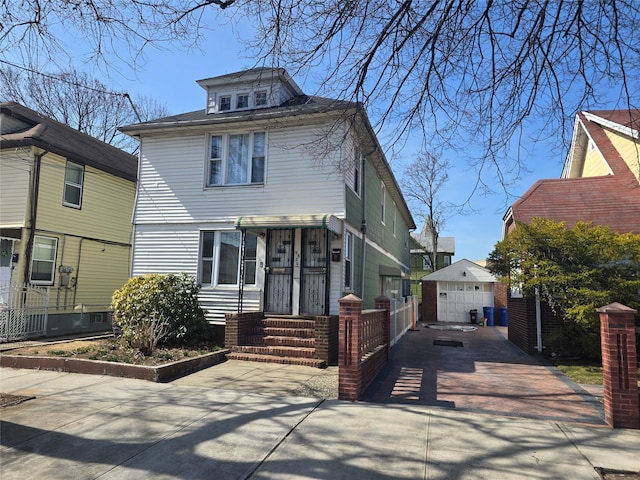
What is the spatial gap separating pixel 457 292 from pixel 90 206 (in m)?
18.6

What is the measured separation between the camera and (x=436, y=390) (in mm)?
6973

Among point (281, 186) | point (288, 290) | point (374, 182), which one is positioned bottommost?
point (288, 290)

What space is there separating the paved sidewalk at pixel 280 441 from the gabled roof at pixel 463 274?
18.2m

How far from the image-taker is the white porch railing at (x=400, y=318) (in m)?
12.1

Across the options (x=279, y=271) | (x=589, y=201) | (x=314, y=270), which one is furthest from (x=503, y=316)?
(x=279, y=271)

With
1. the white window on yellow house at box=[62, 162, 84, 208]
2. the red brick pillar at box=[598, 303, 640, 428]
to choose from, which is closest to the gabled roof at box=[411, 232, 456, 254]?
the white window on yellow house at box=[62, 162, 84, 208]

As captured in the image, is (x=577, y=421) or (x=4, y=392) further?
(x=4, y=392)

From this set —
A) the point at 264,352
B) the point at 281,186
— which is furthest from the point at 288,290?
the point at 281,186

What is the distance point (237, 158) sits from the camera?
37.6 feet

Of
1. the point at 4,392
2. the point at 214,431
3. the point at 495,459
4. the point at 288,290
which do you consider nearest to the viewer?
the point at 495,459

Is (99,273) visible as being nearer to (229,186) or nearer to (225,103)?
(229,186)

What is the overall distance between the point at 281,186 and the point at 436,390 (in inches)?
244

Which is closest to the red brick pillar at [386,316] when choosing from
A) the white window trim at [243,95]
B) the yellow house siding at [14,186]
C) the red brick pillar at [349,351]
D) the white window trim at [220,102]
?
the red brick pillar at [349,351]

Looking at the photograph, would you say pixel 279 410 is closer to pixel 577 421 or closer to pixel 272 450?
pixel 272 450
